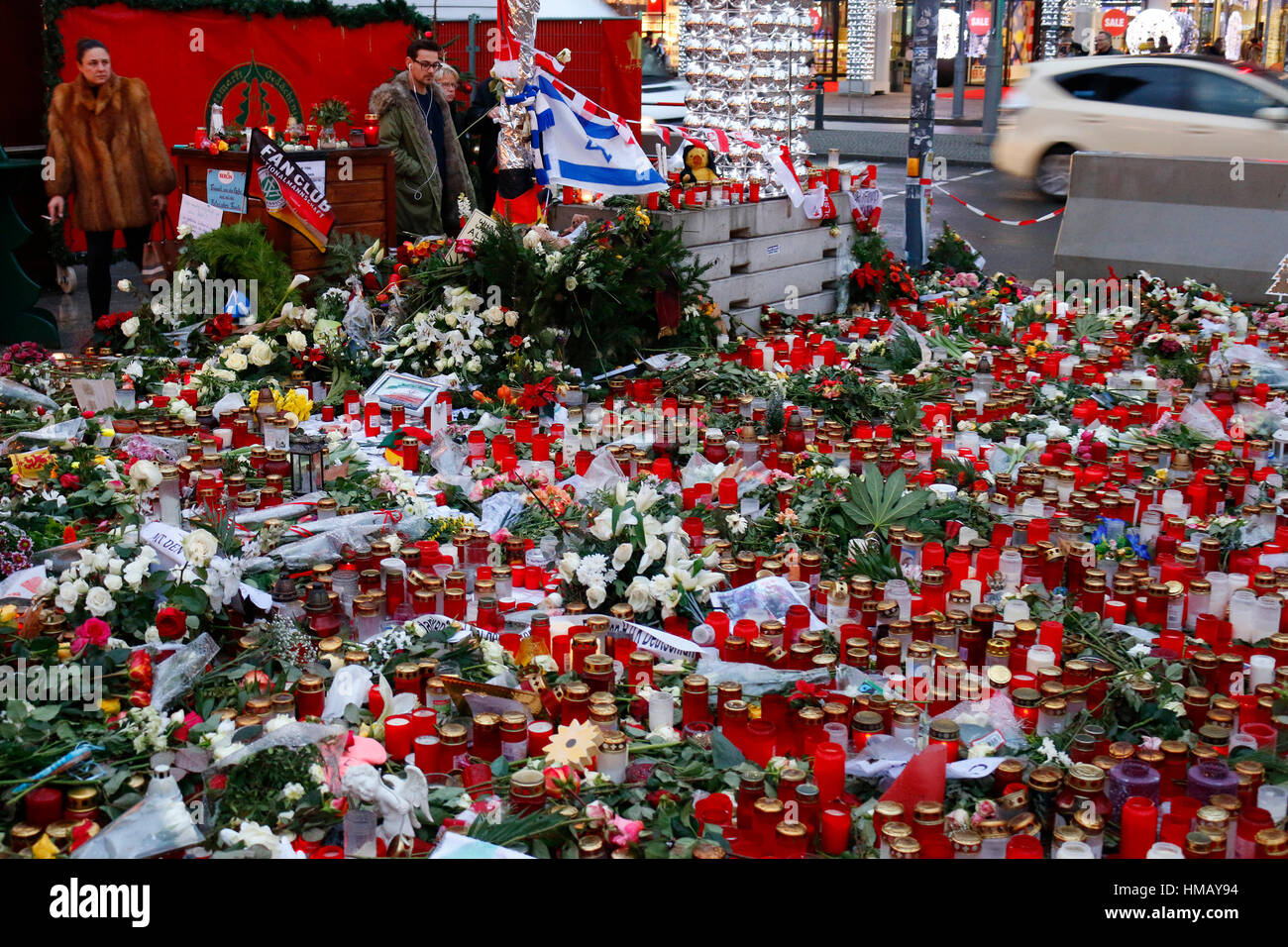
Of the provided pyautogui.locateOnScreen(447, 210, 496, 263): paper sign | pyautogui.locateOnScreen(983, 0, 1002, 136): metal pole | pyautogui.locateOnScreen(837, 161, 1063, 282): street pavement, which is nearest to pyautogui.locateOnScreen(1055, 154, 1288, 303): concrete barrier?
pyautogui.locateOnScreen(837, 161, 1063, 282): street pavement

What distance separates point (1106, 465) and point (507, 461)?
2777mm

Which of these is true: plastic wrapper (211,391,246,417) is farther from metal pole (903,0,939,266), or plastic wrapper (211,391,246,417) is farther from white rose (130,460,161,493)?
metal pole (903,0,939,266)

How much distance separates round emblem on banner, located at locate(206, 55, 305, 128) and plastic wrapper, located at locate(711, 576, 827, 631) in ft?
29.6

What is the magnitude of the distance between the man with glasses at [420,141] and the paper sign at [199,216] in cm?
141

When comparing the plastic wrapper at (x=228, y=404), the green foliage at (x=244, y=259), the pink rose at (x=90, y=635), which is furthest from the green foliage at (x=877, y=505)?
the green foliage at (x=244, y=259)

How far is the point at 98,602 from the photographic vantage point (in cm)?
404

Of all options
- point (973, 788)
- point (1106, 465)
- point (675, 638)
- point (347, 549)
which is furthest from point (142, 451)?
point (1106, 465)

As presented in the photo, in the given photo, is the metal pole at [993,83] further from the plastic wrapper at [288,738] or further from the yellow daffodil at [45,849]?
the yellow daffodil at [45,849]

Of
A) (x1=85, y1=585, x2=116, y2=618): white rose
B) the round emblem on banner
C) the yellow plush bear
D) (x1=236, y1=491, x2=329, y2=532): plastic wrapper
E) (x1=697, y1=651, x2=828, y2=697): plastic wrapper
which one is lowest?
(x1=697, y1=651, x2=828, y2=697): plastic wrapper

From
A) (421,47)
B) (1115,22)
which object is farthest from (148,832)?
(1115,22)

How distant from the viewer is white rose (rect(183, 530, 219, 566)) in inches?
167

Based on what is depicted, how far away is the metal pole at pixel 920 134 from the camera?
Answer: 36.9ft

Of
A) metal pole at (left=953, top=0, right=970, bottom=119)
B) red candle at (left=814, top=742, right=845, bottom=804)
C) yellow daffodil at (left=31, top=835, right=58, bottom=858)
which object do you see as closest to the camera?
yellow daffodil at (left=31, top=835, right=58, bottom=858)

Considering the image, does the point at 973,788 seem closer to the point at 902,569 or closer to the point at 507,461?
the point at 902,569
